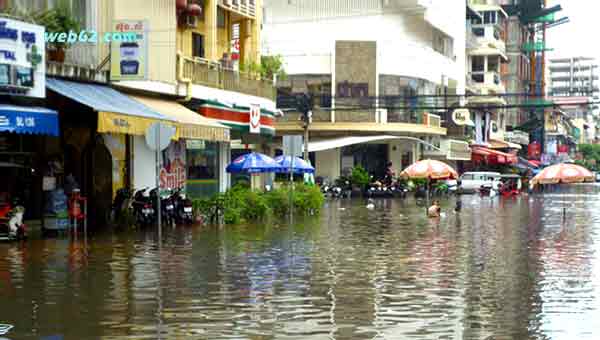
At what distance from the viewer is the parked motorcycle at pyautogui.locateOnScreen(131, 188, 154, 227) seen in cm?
2523

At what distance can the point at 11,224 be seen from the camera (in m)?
20.4

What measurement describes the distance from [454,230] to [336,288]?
13615mm

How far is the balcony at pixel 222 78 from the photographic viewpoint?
30078mm

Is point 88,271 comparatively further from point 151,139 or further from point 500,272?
point 500,272

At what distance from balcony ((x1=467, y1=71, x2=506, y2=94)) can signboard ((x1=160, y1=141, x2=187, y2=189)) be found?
2380 inches

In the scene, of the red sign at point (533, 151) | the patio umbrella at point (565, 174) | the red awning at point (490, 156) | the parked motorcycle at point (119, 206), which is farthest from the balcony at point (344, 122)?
the red sign at point (533, 151)

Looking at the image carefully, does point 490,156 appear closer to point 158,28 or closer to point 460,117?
point 460,117

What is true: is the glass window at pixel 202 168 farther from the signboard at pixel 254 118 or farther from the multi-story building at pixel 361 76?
the multi-story building at pixel 361 76

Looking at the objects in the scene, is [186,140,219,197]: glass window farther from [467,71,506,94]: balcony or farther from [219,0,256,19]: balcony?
[467,71,506,94]: balcony

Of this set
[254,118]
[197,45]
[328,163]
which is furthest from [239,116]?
[328,163]

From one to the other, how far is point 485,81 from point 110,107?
231 feet

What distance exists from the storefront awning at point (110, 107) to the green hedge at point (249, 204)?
3.82m

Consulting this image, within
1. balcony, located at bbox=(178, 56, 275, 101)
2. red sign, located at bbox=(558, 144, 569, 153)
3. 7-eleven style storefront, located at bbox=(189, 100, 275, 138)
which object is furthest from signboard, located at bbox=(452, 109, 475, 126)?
red sign, located at bbox=(558, 144, 569, 153)

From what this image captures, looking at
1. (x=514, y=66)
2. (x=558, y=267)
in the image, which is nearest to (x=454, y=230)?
(x=558, y=267)
